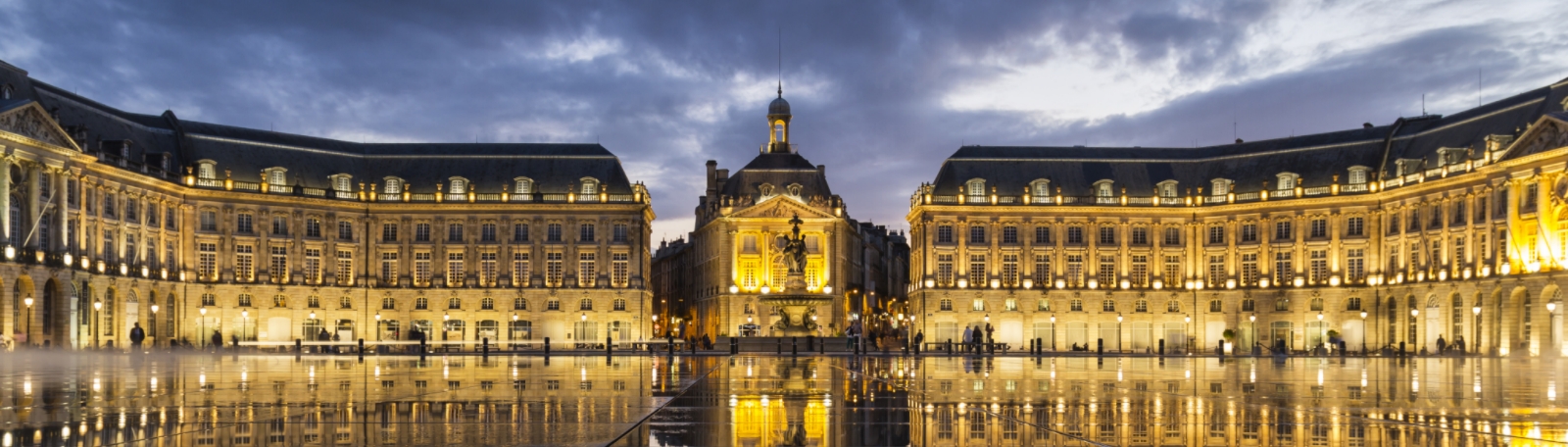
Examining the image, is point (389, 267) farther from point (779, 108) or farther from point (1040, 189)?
point (1040, 189)

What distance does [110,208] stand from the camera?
2867 inches

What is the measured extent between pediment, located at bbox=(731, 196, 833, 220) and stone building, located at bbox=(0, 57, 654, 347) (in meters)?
6.54

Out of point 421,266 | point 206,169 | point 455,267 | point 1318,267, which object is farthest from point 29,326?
point 1318,267

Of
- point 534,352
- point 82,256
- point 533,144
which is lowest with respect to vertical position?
point 534,352

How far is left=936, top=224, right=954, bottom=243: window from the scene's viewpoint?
93125mm

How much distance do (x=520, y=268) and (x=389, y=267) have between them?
26.1ft

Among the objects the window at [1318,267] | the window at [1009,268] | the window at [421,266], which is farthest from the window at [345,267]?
the window at [1318,267]

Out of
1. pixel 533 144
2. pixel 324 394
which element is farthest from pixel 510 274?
pixel 324 394

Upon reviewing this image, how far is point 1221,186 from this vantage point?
91938 millimetres

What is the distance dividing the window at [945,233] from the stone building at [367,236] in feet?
60.4

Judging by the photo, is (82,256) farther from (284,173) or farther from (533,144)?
(533,144)

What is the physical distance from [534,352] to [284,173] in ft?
109

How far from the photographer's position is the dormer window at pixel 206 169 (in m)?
84.5

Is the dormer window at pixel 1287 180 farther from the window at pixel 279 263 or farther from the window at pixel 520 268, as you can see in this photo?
the window at pixel 279 263
